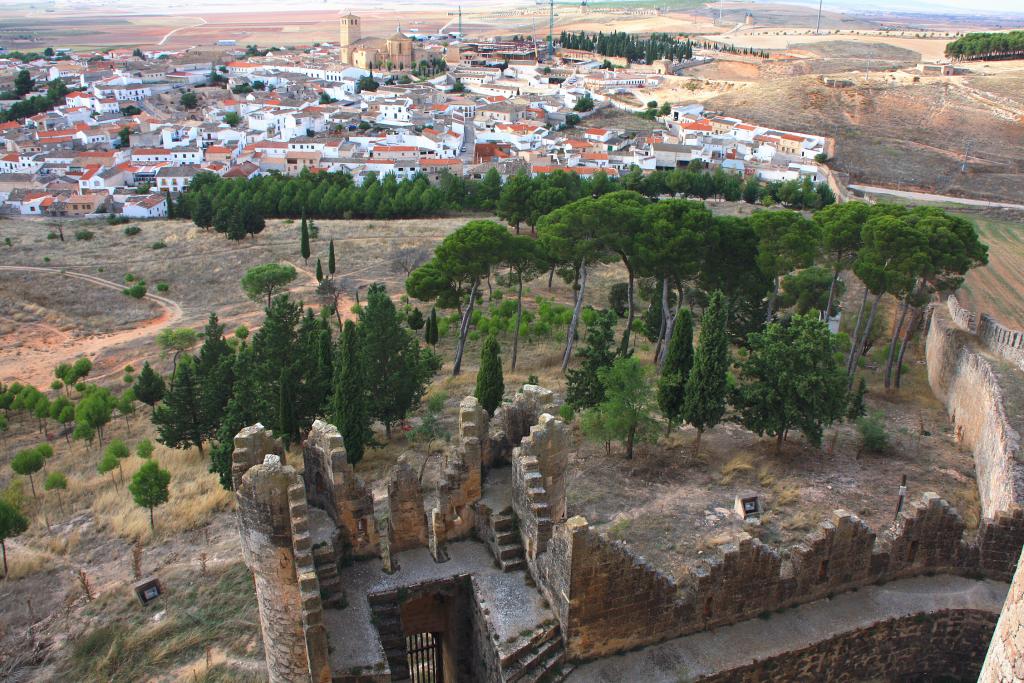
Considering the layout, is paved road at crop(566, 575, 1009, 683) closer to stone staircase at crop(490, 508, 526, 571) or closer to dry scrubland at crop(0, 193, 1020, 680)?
stone staircase at crop(490, 508, 526, 571)

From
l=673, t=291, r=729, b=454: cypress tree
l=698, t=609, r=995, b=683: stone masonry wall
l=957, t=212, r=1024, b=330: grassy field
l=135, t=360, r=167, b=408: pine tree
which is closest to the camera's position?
l=698, t=609, r=995, b=683: stone masonry wall

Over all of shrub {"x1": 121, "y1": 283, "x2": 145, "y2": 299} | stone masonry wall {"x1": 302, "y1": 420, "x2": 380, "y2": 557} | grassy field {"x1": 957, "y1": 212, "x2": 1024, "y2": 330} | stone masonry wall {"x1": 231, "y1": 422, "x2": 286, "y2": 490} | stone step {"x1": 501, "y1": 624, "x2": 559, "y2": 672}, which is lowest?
shrub {"x1": 121, "y1": 283, "x2": 145, "y2": 299}

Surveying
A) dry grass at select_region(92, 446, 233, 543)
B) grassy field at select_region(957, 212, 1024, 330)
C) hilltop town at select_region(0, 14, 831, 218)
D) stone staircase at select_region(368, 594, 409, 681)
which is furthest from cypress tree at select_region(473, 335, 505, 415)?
hilltop town at select_region(0, 14, 831, 218)

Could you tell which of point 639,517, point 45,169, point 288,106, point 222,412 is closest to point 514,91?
point 288,106

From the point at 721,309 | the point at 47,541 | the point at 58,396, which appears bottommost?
the point at 58,396

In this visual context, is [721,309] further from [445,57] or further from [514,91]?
[445,57]

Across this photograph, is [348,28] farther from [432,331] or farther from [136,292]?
[432,331]

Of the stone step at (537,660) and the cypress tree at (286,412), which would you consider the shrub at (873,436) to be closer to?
the stone step at (537,660)
